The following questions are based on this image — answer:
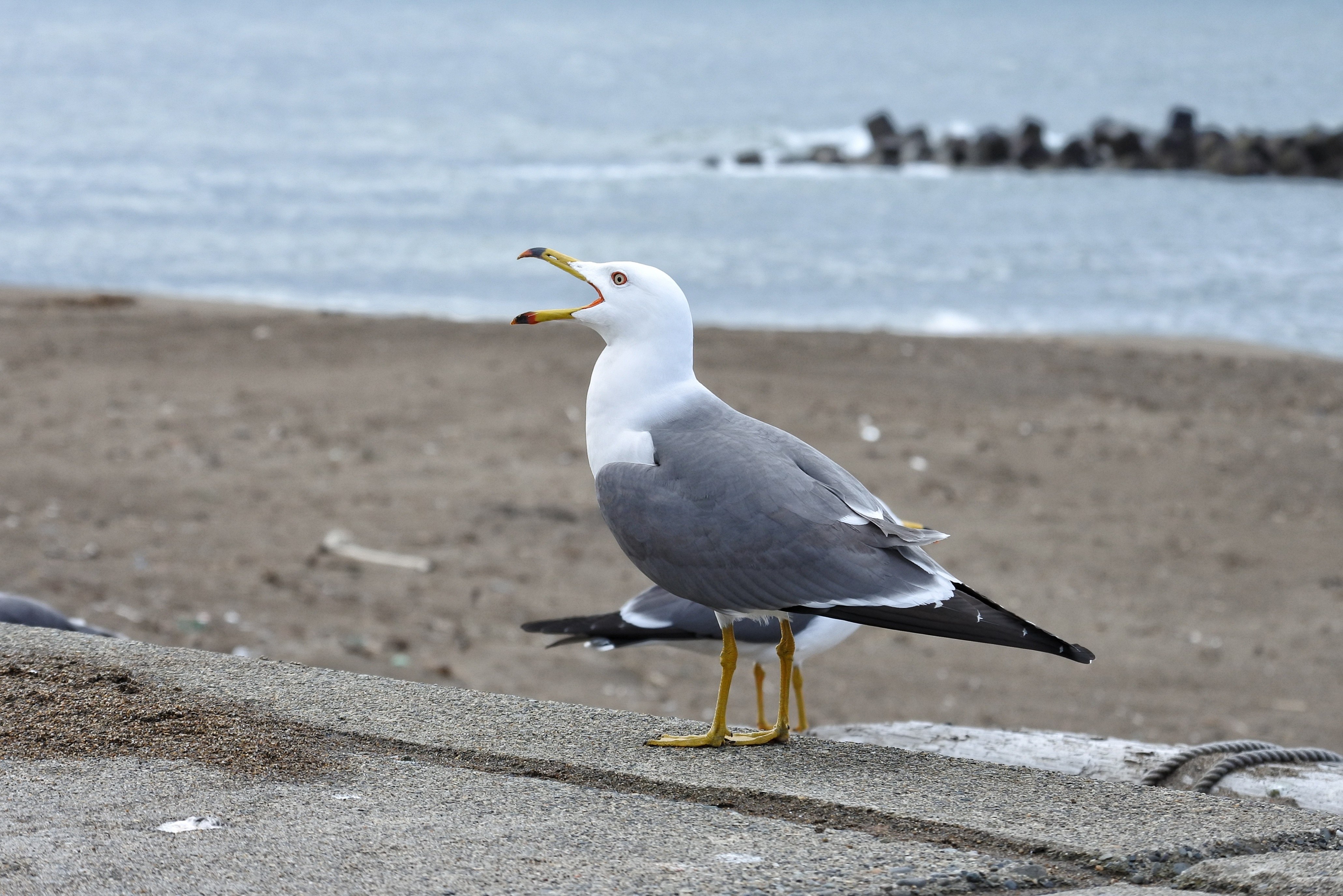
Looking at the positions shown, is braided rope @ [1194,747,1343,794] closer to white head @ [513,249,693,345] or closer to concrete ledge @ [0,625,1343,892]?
concrete ledge @ [0,625,1343,892]

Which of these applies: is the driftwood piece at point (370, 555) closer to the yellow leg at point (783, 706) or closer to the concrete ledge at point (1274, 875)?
the yellow leg at point (783, 706)

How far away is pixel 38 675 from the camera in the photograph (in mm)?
→ 3211

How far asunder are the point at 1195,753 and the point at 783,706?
3.58ft

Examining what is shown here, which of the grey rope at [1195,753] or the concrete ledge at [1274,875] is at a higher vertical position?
the concrete ledge at [1274,875]

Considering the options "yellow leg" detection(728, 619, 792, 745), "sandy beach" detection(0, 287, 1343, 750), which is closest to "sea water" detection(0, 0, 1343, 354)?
"sandy beach" detection(0, 287, 1343, 750)

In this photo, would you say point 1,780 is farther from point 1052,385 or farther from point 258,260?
point 258,260

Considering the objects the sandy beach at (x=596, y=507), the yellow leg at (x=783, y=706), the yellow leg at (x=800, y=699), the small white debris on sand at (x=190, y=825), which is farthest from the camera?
the sandy beach at (x=596, y=507)

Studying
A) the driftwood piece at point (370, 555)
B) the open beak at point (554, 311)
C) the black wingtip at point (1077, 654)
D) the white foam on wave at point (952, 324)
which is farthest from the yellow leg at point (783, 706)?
the white foam on wave at point (952, 324)

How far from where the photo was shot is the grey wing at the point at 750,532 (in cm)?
291

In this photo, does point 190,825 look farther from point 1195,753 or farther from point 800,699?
point 1195,753

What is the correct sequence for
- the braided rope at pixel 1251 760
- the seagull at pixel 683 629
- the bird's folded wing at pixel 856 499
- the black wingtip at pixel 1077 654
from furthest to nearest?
the seagull at pixel 683 629
the braided rope at pixel 1251 760
the bird's folded wing at pixel 856 499
the black wingtip at pixel 1077 654

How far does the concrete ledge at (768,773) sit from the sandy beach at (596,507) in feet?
7.06

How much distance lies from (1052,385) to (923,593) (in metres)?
9.31

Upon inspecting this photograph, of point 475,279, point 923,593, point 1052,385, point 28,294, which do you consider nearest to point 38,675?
point 923,593
